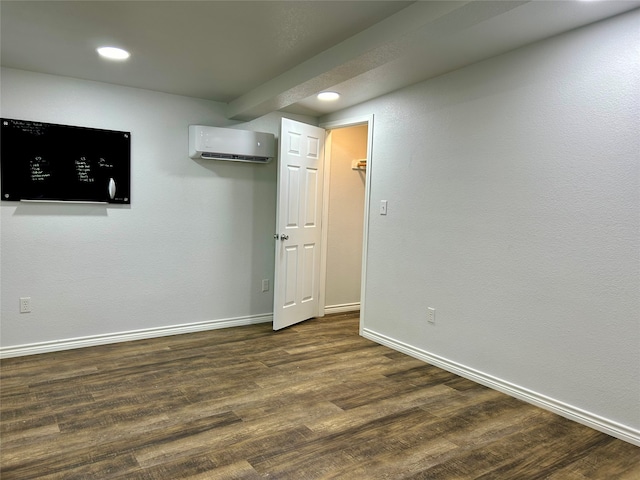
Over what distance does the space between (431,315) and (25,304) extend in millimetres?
3145

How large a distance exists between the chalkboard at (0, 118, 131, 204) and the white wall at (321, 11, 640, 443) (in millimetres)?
2318

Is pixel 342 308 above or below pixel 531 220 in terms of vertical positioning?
below

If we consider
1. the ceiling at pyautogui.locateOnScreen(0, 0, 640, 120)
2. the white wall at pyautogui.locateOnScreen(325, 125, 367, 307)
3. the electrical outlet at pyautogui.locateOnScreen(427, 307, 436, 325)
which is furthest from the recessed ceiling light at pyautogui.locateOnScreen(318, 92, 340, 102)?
the electrical outlet at pyautogui.locateOnScreen(427, 307, 436, 325)

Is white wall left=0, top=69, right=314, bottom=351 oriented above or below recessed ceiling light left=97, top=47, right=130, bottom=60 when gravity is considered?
below

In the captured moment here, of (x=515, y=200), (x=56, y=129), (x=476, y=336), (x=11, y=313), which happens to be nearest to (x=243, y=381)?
(x=476, y=336)

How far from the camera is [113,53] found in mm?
2746

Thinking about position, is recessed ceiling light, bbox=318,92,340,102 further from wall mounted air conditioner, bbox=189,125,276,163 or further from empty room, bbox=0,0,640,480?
wall mounted air conditioner, bbox=189,125,276,163

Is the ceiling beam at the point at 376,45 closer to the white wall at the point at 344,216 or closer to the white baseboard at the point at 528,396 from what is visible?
the white wall at the point at 344,216

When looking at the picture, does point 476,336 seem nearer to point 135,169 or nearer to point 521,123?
point 521,123

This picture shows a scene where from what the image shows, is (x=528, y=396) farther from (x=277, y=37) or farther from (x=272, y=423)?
(x=277, y=37)

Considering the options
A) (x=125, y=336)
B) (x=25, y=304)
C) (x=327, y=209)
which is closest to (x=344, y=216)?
(x=327, y=209)

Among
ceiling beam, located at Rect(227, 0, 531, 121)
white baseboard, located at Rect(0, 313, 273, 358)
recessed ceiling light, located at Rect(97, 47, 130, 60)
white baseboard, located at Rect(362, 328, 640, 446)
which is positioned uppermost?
recessed ceiling light, located at Rect(97, 47, 130, 60)

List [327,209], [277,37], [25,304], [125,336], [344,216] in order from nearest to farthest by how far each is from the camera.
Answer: [277,37] < [25,304] < [125,336] < [327,209] < [344,216]

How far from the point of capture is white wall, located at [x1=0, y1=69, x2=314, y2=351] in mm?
3230
